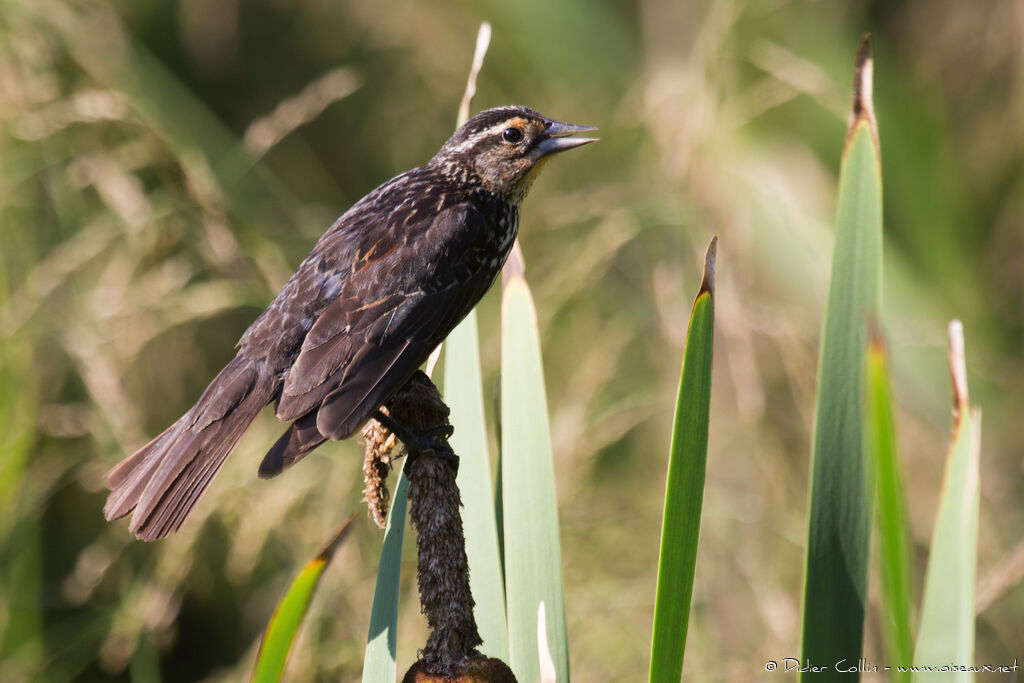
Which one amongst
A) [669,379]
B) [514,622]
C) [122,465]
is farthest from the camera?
[669,379]

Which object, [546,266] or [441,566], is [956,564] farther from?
[546,266]

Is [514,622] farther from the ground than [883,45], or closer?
closer

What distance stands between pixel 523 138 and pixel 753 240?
6.77ft

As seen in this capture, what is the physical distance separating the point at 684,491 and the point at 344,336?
0.98 meters

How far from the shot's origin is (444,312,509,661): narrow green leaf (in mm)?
1728

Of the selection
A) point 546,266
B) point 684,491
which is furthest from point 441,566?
point 546,266

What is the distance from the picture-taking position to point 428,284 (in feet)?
7.47

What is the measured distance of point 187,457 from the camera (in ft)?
6.86

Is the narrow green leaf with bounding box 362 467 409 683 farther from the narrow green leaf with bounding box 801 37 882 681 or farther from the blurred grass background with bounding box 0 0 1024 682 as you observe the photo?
the blurred grass background with bounding box 0 0 1024 682

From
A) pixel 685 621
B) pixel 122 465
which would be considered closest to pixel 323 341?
pixel 122 465

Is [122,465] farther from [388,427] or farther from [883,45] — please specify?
[883,45]

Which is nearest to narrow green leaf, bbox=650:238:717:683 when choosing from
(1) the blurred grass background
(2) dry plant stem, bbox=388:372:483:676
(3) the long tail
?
(2) dry plant stem, bbox=388:372:483:676

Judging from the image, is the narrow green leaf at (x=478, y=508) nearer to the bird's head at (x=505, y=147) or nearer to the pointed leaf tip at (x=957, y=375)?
the pointed leaf tip at (x=957, y=375)

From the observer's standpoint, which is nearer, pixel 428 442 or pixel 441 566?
pixel 441 566
